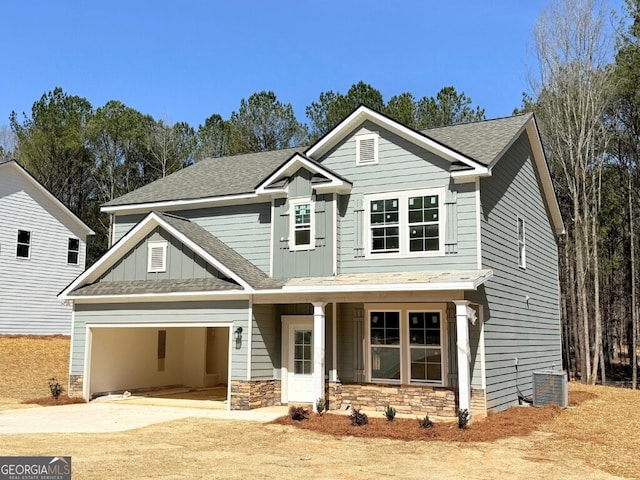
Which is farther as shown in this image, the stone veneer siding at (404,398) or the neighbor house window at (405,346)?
the neighbor house window at (405,346)

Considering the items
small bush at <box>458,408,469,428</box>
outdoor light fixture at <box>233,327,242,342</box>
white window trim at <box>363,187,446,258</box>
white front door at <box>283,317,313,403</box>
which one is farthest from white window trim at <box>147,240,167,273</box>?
small bush at <box>458,408,469,428</box>

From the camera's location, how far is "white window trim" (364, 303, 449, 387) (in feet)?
46.4

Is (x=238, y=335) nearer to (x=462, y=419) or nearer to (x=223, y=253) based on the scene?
(x=223, y=253)

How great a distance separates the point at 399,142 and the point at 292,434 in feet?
24.7

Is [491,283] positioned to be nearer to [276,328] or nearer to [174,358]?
[276,328]

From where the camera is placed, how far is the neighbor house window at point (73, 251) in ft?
95.6

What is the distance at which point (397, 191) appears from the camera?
49.8 feet

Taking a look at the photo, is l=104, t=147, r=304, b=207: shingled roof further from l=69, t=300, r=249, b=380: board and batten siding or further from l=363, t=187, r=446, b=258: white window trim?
l=69, t=300, r=249, b=380: board and batten siding

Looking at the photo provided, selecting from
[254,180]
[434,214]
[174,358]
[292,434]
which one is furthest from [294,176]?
[174,358]

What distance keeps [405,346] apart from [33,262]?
19.1m

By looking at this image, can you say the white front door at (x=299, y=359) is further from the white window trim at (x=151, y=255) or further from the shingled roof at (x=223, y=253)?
the white window trim at (x=151, y=255)

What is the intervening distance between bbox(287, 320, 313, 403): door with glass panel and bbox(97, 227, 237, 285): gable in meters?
2.34

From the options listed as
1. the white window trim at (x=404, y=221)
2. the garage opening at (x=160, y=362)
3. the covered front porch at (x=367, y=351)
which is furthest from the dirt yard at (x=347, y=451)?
the garage opening at (x=160, y=362)

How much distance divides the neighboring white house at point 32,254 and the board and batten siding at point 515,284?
20.1 m
